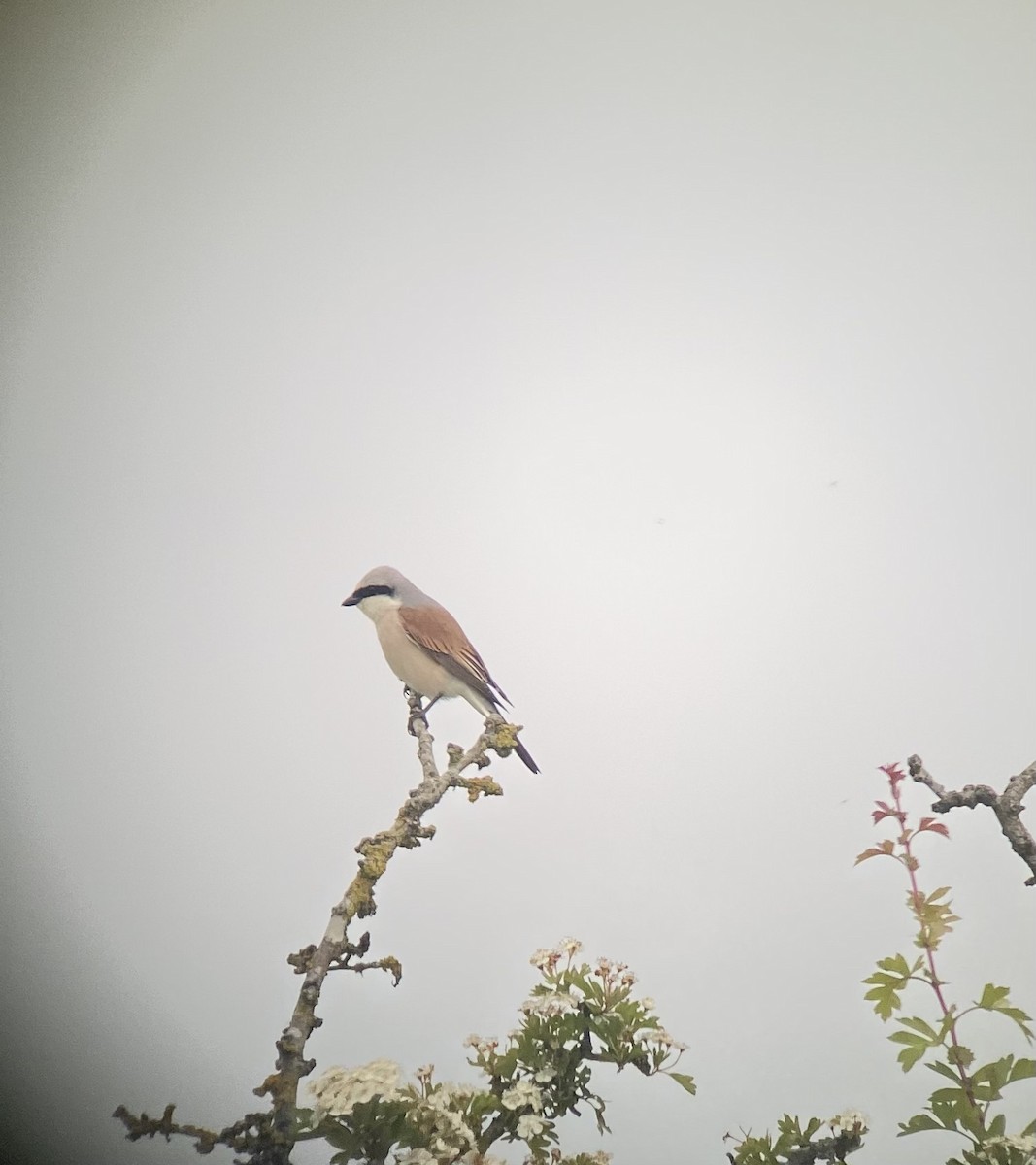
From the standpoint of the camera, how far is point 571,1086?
112 centimetres

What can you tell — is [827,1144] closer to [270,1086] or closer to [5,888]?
[270,1086]

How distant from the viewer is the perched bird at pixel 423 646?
1678 mm

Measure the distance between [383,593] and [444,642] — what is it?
18 centimetres

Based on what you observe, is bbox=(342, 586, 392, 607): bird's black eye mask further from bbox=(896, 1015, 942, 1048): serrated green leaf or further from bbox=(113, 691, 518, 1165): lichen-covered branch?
bbox=(896, 1015, 942, 1048): serrated green leaf

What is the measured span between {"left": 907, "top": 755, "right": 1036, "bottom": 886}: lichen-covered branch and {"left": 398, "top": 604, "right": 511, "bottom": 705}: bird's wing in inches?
33.4

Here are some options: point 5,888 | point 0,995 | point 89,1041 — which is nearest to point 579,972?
point 89,1041

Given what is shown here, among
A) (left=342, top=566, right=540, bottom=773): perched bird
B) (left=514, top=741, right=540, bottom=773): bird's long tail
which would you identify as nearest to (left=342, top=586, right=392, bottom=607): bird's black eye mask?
(left=342, top=566, right=540, bottom=773): perched bird

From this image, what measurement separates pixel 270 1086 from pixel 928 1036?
2.85ft

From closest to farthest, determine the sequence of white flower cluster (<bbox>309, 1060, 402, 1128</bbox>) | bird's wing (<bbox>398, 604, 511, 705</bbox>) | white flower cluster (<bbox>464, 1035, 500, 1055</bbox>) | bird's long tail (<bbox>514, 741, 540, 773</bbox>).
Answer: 1. white flower cluster (<bbox>309, 1060, 402, 1128</bbox>)
2. white flower cluster (<bbox>464, 1035, 500, 1055</bbox>)
3. bird's long tail (<bbox>514, 741, 540, 773</bbox>)
4. bird's wing (<bbox>398, 604, 511, 705</bbox>)

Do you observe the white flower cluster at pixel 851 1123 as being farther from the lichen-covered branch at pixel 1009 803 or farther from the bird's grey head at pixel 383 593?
the bird's grey head at pixel 383 593

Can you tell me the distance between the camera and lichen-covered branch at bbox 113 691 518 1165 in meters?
0.94

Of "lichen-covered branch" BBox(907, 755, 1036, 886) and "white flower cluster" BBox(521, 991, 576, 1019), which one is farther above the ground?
"lichen-covered branch" BBox(907, 755, 1036, 886)

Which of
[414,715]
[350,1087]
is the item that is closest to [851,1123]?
[350,1087]

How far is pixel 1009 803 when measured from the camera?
3.63ft
